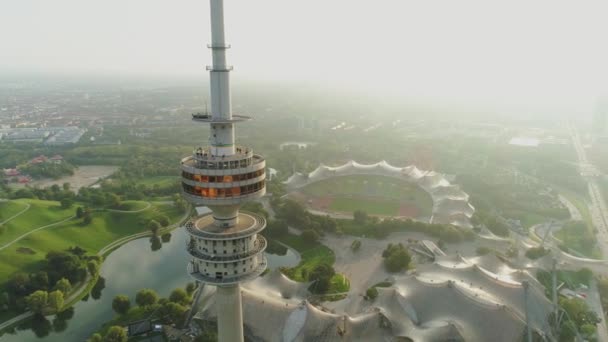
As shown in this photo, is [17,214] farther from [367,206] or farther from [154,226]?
[367,206]

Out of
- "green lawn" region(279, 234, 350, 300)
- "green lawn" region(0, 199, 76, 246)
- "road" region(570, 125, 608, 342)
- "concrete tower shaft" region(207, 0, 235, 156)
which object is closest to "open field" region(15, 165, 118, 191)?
"green lawn" region(0, 199, 76, 246)

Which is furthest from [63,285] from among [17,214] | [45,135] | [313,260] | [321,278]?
[45,135]

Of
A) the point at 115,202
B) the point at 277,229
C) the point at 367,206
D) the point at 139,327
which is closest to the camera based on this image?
the point at 139,327

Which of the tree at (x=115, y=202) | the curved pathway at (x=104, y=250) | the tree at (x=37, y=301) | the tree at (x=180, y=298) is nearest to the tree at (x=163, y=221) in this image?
the curved pathway at (x=104, y=250)

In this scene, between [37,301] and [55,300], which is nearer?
[37,301]

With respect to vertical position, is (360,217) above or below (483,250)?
below

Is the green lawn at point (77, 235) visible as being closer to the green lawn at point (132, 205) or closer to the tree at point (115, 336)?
the green lawn at point (132, 205)
